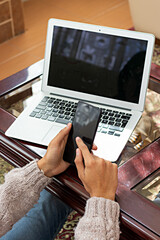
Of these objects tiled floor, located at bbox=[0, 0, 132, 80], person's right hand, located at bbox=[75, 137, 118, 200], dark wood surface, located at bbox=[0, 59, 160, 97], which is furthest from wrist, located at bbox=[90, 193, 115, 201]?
tiled floor, located at bbox=[0, 0, 132, 80]

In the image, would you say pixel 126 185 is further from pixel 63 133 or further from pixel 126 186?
pixel 63 133

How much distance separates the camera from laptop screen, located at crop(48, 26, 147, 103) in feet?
3.78

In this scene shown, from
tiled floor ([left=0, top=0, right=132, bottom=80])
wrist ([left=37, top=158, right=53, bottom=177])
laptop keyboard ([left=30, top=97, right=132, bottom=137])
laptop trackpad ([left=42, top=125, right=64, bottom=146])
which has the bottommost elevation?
tiled floor ([left=0, top=0, right=132, bottom=80])

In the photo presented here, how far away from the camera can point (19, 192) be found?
956mm

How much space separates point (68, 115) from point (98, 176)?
326 millimetres

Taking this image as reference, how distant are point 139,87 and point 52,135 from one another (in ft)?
1.08

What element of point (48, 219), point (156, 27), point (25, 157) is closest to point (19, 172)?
point (25, 157)

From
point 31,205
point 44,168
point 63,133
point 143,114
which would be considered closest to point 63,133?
point 63,133

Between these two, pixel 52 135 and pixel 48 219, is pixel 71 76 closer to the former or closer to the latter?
pixel 52 135

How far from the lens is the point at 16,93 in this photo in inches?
50.8

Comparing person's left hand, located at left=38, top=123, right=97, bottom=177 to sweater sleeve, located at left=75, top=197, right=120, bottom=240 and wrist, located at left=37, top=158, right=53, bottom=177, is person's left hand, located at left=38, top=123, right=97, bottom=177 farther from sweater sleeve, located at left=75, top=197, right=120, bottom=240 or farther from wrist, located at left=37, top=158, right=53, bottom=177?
sweater sleeve, located at left=75, top=197, right=120, bottom=240

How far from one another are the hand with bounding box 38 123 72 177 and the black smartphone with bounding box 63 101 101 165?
14 mm

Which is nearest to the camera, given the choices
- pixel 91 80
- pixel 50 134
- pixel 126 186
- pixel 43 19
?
pixel 126 186

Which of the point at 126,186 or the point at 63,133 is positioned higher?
the point at 63,133
